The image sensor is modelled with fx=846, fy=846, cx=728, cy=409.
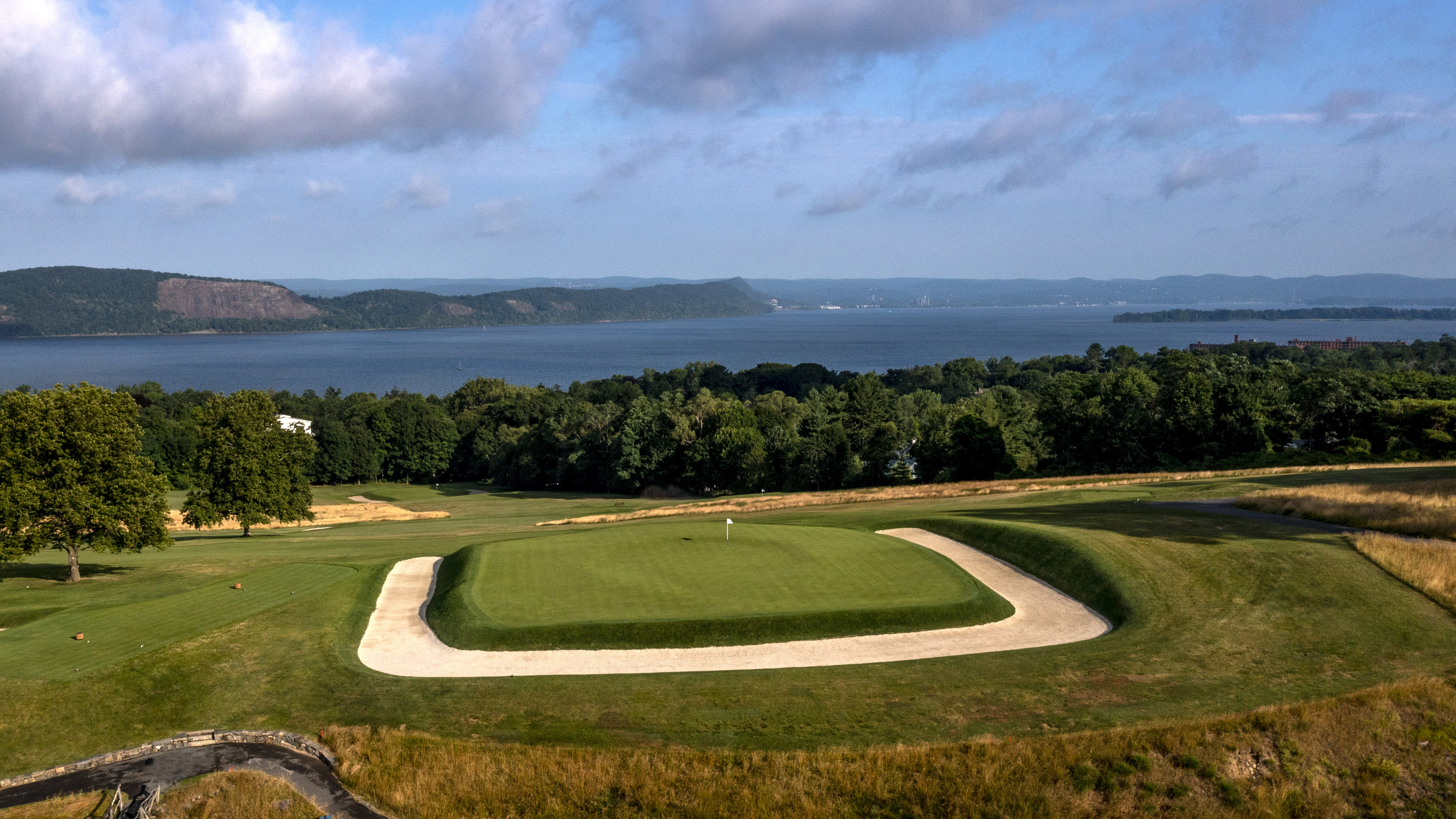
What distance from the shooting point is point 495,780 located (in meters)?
12.5

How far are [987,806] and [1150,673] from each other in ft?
17.5

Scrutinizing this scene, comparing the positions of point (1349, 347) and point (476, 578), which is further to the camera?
point (1349, 347)

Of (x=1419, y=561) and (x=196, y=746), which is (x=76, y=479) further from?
(x=1419, y=561)

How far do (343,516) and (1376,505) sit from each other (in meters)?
48.1

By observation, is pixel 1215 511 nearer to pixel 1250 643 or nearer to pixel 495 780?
pixel 1250 643

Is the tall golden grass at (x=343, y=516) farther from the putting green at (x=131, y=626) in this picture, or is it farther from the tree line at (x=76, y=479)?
the putting green at (x=131, y=626)

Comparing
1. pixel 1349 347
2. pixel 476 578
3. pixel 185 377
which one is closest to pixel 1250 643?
pixel 476 578

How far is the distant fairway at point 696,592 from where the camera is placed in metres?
18.3

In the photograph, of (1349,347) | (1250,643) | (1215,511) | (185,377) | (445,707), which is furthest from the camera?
(185,377)

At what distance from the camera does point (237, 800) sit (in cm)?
1184

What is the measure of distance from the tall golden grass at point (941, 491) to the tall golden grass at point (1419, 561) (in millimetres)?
15741

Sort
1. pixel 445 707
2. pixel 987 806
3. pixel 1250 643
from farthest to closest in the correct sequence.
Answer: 1. pixel 1250 643
2. pixel 445 707
3. pixel 987 806

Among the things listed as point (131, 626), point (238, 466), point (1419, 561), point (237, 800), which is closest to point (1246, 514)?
point (1419, 561)

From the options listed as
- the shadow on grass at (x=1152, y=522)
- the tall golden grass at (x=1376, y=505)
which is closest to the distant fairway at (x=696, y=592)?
the shadow on grass at (x=1152, y=522)
